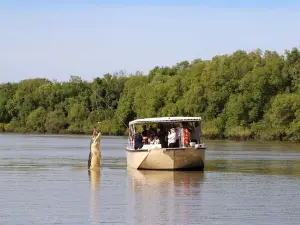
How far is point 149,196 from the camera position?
24.8 m

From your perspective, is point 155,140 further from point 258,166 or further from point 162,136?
point 258,166

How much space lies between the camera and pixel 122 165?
39750mm

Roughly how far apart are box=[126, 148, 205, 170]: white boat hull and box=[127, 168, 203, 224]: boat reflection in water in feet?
0.87

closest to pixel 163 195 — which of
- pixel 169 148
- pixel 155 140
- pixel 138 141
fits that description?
pixel 169 148

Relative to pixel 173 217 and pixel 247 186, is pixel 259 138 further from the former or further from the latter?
pixel 173 217

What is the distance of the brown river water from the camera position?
2031 cm

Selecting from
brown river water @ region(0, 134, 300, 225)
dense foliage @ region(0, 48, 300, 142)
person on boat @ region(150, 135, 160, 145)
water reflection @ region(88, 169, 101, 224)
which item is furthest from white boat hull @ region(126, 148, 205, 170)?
dense foliage @ region(0, 48, 300, 142)

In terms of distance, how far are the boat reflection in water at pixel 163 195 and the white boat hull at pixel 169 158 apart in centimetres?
26

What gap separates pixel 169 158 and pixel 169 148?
81 centimetres

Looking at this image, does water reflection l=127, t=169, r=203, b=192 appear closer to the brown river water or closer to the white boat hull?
the brown river water

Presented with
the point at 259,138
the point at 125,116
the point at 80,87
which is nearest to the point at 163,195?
the point at 259,138

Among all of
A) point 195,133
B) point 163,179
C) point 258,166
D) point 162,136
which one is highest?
point 195,133

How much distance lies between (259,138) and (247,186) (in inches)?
2594

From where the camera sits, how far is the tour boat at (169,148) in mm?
32781
